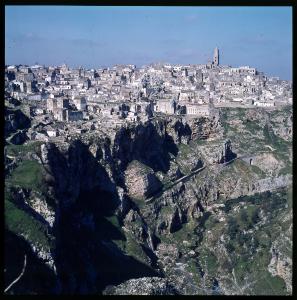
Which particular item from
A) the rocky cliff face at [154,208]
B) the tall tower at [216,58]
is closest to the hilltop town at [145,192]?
the rocky cliff face at [154,208]

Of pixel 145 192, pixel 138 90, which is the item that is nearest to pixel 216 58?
pixel 138 90

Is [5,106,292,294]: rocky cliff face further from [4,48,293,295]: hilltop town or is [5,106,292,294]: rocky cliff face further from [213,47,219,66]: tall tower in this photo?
[213,47,219,66]: tall tower

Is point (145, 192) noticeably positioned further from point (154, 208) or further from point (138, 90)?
point (138, 90)

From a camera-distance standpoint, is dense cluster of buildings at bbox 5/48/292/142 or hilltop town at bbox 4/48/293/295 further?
dense cluster of buildings at bbox 5/48/292/142

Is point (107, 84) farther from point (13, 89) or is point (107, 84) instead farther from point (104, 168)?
point (104, 168)

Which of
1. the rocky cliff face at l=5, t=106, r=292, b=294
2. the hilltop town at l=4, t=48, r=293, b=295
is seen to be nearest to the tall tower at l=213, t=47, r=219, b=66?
the hilltop town at l=4, t=48, r=293, b=295

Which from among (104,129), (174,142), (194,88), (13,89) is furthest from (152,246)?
(194,88)

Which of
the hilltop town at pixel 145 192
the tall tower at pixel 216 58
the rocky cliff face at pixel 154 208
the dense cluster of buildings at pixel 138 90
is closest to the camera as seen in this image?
the hilltop town at pixel 145 192

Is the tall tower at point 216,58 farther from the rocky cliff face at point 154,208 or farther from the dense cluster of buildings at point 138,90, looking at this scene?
the rocky cliff face at point 154,208

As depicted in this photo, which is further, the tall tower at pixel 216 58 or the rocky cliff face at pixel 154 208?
the tall tower at pixel 216 58
